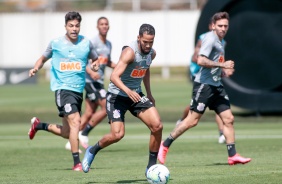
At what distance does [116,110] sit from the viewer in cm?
1307

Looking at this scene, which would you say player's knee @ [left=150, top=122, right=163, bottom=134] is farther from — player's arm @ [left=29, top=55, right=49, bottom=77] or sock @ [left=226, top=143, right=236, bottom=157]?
player's arm @ [left=29, top=55, right=49, bottom=77]

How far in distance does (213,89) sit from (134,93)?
121 inches

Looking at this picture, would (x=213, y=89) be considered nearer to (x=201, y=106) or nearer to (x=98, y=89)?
(x=201, y=106)

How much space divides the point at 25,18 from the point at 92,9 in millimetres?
4076

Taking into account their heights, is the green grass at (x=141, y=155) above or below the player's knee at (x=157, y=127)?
below

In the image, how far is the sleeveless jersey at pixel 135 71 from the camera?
12.8 m

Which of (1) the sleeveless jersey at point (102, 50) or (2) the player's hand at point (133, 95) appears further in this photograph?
(1) the sleeveless jersey at point (102, 50)

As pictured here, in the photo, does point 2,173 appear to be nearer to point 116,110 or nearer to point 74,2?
point 116,110

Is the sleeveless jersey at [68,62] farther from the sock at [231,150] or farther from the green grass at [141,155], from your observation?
the sock at [231,150]

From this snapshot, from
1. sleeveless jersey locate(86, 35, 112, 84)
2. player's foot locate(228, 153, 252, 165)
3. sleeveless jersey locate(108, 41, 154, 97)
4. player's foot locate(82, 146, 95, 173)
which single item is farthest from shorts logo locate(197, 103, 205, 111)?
sleeveless jersey locate(86, 35, 112, 84)

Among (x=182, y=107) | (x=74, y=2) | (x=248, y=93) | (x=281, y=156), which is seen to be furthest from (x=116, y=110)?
(x=74, y=2)

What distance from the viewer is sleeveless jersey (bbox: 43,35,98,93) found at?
49.0 feet

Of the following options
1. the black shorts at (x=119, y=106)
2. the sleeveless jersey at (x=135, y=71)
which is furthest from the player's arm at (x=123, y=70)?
the black shorts at (x=119, y=106)

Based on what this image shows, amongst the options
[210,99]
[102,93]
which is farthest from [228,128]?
[102,93]
